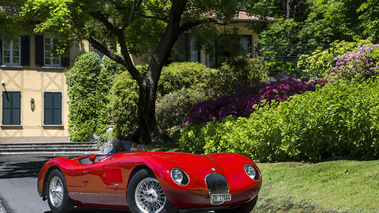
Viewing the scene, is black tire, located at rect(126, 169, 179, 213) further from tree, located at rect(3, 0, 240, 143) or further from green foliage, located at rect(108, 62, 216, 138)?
green foliage, located at rect(108, 62, 216, 138)

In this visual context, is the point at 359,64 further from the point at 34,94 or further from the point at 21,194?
the point at 34,94

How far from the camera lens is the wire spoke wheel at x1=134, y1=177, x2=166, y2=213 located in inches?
212

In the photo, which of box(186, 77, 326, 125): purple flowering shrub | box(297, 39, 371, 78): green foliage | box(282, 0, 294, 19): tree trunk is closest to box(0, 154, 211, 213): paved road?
box(186, 77, 326, 125): purple flowering shrub

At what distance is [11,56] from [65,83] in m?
3.71

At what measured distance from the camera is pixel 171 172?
5.29 m

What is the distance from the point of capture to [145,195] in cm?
545

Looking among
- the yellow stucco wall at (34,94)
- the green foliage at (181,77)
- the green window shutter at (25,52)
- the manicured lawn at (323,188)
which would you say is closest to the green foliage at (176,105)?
the green foliage at (181,77)

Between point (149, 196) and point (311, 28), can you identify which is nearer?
point (149, 196)

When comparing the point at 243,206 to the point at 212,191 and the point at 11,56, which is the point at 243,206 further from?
the point at 11,56

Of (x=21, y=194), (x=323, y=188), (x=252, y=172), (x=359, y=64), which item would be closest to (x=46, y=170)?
(x=21, y=194)

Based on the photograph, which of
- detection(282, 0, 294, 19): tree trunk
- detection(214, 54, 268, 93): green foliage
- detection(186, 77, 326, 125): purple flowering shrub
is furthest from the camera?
detection(282, 0, 294, 19): tree trunk

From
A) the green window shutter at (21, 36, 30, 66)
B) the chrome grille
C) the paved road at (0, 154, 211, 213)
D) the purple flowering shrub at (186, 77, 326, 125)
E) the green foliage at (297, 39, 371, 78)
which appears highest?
the green window shutter at (21, 36, 30, 66)

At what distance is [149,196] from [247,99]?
31.4 feet

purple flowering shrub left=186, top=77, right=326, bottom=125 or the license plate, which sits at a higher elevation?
purple flowering shrub left=186, top=77, right=326, bottom=125
